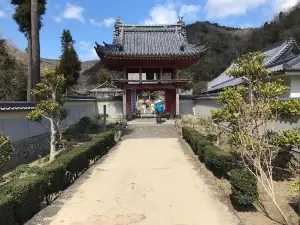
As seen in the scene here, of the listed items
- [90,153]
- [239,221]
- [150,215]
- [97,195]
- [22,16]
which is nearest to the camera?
[239,221]

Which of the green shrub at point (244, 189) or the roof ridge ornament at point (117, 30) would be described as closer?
the green shrub at point (244, 189)

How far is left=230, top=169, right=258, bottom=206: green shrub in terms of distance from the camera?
19.9ft

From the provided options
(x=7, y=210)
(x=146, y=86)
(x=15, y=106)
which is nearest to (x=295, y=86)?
(x=15, y=106)

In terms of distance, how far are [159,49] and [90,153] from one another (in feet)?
54.8

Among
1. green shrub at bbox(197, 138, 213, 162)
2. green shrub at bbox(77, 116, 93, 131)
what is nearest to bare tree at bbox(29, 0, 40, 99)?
green shrub at bbox(77, 116, 93, 131)

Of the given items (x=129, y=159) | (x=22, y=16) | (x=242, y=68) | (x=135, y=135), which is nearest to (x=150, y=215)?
(x=242, y=68)

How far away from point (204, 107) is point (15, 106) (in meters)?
15.4

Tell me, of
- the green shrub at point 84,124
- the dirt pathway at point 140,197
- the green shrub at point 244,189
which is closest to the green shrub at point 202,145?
the dirt pathway at point 140,197

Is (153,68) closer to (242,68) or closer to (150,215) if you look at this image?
(242,68)

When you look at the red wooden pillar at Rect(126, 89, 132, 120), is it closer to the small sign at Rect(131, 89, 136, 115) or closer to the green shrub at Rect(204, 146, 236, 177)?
the small sign at Rect(131, 89, 136, 115)

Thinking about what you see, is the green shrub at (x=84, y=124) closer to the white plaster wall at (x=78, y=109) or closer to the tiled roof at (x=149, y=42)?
the white plaster wall at (x=78, y=109)

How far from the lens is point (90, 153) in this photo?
10.6 m

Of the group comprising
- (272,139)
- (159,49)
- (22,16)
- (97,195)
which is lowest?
(97,195)

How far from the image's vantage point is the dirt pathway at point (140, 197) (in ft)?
19.1
